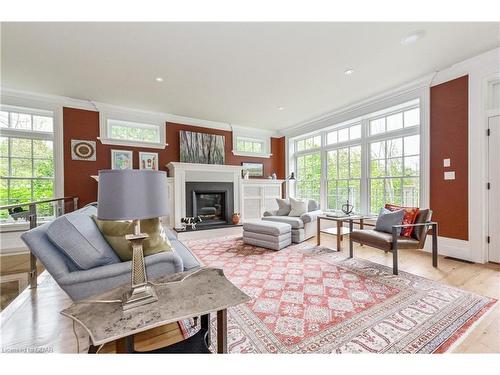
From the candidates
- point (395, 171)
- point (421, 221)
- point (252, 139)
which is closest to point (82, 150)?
point (252, 139)

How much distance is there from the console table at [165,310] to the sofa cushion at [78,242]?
0.42m

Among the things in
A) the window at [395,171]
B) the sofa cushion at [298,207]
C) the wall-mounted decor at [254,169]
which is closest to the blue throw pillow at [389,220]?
the window at [395,171]

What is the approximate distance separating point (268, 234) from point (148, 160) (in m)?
3.17

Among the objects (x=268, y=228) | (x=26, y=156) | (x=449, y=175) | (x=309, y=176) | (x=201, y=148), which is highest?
(x=201, y=148)

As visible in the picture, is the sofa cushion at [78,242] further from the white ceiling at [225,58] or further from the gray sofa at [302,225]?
the gray sofa at [302,225]

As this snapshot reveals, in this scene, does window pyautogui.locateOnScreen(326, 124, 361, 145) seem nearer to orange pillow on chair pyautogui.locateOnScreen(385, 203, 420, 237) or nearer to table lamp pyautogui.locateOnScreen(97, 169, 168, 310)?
orange pillow on chair pyautogui.locateOnScreen(385, 203, 420, 237)

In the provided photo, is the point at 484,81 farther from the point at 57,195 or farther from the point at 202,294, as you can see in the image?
the point at 57,195

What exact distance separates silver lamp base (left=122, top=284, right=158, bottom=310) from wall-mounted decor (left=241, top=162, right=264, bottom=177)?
16.7ft

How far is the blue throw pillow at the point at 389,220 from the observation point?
2.86m

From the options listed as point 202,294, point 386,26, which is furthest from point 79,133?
point 386,26

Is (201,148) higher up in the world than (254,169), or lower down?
higher up

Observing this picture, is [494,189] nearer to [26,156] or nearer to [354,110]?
[354,110]

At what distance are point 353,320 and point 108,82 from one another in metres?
4.49

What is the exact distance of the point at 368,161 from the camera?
178 inches
